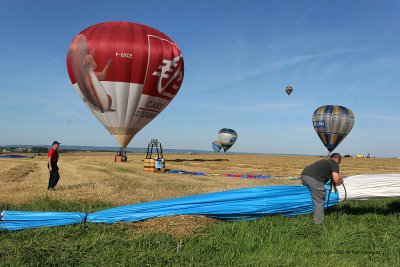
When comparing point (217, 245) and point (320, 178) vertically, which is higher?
point (320, 178)

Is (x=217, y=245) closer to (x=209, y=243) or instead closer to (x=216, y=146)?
(x=209, y=243)

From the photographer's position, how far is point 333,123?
4262 centimetres

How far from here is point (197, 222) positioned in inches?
288

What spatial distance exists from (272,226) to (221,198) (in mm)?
1122

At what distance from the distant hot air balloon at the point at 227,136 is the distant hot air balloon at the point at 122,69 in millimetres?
56690

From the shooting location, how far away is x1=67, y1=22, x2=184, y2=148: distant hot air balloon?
27719 mm

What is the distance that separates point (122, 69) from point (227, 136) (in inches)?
2385

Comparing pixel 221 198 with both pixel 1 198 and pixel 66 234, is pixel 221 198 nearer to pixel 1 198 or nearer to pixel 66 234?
pixel 66 234

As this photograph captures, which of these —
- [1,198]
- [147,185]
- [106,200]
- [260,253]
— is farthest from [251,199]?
[147,185]

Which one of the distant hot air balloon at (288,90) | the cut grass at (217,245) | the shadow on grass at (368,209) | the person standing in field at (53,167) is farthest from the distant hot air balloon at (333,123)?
the cut grass at (217,245)

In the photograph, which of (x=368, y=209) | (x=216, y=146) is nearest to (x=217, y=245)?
(x=368, y=209)

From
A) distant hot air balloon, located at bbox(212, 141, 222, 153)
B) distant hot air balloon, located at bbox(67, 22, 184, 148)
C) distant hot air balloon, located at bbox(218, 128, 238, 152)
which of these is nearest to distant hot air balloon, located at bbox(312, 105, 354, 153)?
distant hot air balloon, located at bbox(67, 22, 184, 148)

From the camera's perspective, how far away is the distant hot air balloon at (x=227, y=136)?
3423 inches

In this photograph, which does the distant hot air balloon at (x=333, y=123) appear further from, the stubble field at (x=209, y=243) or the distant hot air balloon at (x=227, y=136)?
the distant hot air balloon at (x=227, y=136)
